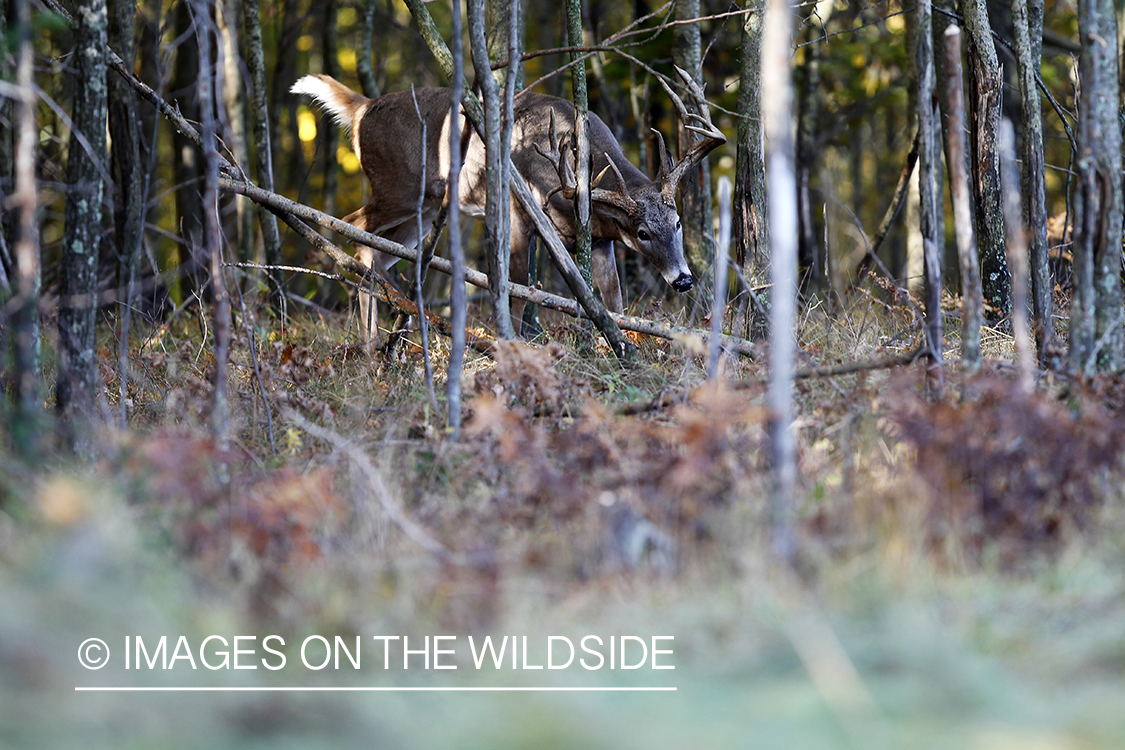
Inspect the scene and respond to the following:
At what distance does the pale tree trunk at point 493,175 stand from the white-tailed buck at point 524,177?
282 cm

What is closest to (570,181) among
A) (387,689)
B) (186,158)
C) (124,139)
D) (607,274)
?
(607,274)

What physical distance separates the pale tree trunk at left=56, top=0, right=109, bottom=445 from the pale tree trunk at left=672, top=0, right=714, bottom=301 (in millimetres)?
4349

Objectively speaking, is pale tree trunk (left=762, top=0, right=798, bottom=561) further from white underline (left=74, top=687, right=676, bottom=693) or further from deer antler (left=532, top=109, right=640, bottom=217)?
deer antler (left=532, top=109, right=640, bottom=217)

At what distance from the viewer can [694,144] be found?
7816 mm

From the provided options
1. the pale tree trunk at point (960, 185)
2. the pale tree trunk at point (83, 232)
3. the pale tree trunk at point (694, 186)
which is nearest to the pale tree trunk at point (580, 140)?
the pale tree trunk at point (694, 186)

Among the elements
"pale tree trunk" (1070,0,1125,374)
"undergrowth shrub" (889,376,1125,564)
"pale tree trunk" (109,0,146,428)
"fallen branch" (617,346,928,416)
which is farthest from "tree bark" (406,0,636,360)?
"pale tree trunk" (109,0,146,428)

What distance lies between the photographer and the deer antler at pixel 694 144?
271 inches

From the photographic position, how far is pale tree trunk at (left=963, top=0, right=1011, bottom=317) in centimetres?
590

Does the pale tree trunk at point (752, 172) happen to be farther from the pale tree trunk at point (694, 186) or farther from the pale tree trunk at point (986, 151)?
the pale tree trunk at point (986, 151)

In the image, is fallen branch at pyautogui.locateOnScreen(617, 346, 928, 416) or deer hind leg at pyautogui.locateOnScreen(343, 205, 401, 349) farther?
deer hind leg at pyautogui.locateOnScreen(343, 205, 401, 349)

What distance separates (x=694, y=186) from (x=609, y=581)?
665 centimetres

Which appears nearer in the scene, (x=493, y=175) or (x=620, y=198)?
(x=493, y=175)

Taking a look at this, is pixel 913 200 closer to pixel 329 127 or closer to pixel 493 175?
pixel 493 175

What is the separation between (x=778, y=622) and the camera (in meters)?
2.83
